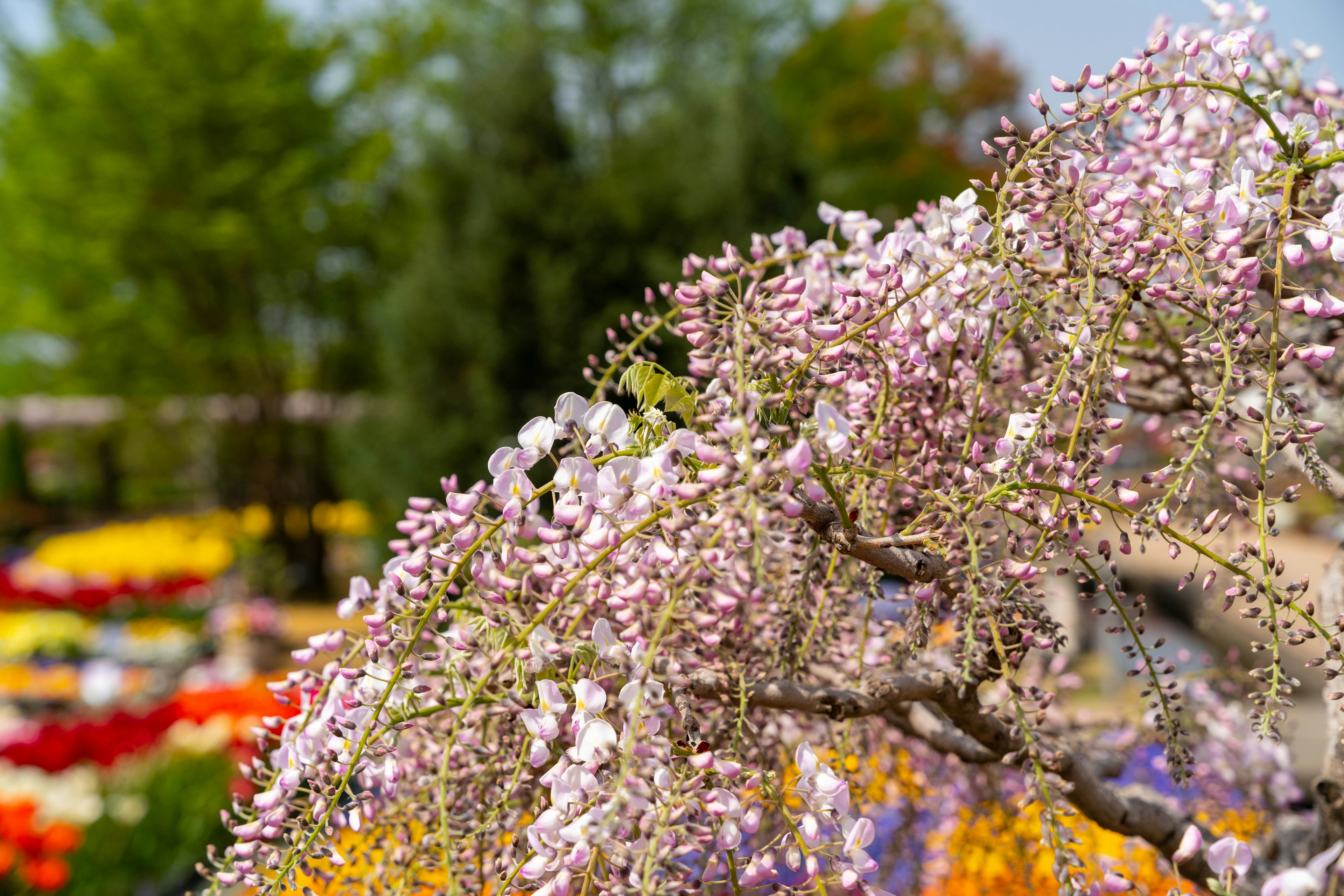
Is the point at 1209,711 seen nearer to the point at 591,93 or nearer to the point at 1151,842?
the point at 1151,842

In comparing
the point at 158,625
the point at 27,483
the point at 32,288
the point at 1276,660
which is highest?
the point at 27,483

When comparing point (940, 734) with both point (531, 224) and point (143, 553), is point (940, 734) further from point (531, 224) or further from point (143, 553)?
point (143, 553)

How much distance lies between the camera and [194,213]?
12352 millimetres

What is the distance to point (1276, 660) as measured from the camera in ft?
2.96

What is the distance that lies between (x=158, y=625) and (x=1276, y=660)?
995 cm

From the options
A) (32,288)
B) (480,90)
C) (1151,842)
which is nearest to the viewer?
(1151,842)

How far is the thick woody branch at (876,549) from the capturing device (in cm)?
99

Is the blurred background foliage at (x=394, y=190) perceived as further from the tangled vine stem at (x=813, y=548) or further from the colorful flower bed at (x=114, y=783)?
the tangled vine stem at (x=813, y=548)

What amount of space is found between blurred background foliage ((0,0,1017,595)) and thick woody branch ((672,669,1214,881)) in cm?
533

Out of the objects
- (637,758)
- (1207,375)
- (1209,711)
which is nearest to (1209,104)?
(1207,375)

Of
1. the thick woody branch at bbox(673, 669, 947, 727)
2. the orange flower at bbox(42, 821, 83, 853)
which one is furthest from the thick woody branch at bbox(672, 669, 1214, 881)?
the orange flower at bbox(42, 821, 83, 853)

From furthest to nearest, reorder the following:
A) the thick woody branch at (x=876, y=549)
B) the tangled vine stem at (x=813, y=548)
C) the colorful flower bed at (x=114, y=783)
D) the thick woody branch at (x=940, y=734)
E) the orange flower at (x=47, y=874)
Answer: the colorful flower bed at (x=114, y=783) → the orange flower at (x=47, y=874) → the thick woody branch at (x=940, y=734) → the thick woody branch at (x=876, y=549) → the tangled vine stem at (x=813, y=548)

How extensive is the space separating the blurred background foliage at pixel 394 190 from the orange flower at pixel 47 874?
14.9 feet

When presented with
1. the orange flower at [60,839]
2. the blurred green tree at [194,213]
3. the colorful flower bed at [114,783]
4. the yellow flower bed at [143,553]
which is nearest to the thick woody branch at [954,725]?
the colorful flower bed at [114,783]
